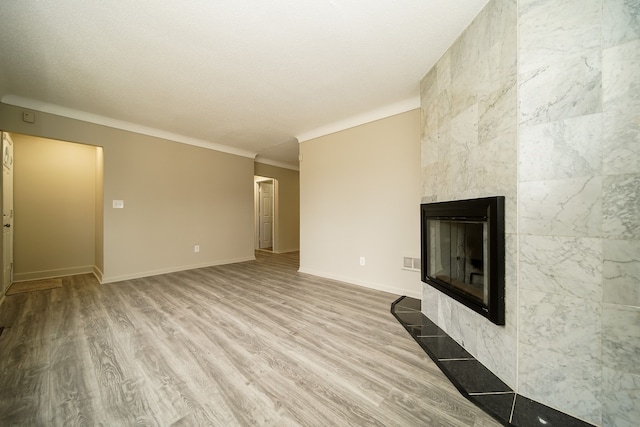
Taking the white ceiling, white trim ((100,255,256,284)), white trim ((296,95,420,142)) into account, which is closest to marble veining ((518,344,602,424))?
the white ceiling

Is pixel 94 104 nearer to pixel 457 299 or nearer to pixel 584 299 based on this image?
pixel 457 299

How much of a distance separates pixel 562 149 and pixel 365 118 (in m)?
2.42

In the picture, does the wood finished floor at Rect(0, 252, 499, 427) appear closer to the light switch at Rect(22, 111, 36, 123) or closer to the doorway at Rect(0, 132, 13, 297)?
the doorway at Rect(0, 132, 13, 297)

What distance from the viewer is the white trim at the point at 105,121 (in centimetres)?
277

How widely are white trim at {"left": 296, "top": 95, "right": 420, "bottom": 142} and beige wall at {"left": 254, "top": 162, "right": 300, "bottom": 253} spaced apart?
7.50 feet

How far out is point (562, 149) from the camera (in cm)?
112

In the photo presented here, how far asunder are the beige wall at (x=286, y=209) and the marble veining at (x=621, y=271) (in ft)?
18.8

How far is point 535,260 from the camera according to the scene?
46.8 inches

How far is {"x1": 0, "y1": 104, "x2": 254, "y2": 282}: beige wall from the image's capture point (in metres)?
3.37

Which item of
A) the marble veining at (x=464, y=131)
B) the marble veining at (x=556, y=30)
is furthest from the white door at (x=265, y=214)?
the marble veining at (x=556, y=30)

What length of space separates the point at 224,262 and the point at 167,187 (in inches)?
72.7

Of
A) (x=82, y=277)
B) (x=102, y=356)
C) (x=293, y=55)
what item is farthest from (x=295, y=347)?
(x=82, y=277)

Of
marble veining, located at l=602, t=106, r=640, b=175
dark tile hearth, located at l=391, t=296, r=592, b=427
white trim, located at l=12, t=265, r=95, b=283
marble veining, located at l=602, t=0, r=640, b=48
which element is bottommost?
white trim, located at l=12, t=265, r=95, b=283

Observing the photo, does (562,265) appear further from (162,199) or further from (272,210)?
(272,210)
